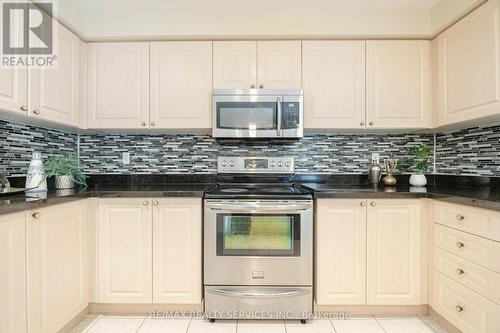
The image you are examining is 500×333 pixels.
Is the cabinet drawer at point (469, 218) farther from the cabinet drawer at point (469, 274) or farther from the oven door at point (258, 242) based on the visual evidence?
the oven door at point (258, 242)

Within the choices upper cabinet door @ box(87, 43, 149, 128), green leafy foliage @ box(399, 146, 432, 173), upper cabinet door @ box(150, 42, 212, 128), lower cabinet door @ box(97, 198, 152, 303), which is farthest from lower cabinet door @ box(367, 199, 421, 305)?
upper cabinet door @ box(87, 43, 149, 128)

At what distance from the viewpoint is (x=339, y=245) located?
182 cm

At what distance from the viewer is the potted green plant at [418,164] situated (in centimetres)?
216

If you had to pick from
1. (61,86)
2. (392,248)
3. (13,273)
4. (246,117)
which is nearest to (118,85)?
(61,86)

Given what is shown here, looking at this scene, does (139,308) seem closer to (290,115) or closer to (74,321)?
(74,321)

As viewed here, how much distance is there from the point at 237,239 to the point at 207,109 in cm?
103

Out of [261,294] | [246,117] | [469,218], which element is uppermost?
[246,117]

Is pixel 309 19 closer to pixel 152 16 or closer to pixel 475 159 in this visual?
pixel 152 16

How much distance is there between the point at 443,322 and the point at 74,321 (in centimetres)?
243

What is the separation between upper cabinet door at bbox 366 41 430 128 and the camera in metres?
2.06

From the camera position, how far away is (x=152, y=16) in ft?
6.60

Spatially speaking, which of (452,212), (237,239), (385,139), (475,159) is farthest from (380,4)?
(237,239)

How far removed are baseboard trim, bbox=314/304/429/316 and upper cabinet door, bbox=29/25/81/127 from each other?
2.26m

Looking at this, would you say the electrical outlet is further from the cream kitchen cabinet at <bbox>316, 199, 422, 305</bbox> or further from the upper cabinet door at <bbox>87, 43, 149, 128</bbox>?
the cream kitchen cabinet at <bbox>316, 199, 422, 305</bbox>
